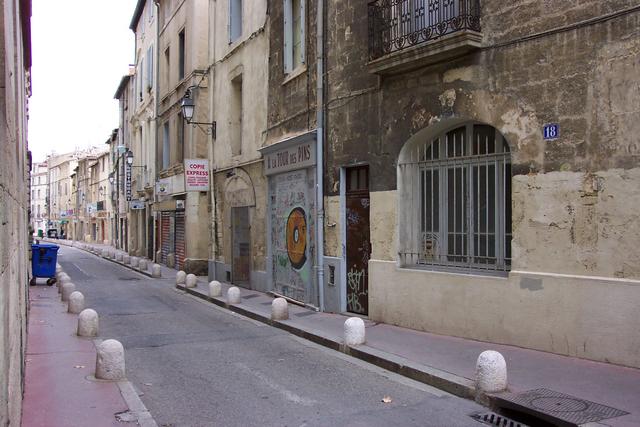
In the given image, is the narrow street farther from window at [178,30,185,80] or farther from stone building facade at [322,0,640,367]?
window at [178,30,185,80]

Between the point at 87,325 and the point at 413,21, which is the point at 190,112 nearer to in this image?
the point at 87,325

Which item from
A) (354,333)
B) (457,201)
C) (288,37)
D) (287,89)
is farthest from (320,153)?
(354,333)

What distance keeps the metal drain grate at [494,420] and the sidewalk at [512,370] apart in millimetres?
155

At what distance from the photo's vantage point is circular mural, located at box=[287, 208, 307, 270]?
13.1 metres

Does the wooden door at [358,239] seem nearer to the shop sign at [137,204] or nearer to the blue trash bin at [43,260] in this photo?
the blue trash bin at [43,260]

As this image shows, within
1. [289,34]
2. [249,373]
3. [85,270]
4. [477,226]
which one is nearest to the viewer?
[249,373]

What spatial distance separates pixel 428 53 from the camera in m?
8.95

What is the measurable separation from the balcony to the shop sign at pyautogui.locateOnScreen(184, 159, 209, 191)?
10501 mm

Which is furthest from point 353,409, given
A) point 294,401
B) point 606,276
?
point 606,276

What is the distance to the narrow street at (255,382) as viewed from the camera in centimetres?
586

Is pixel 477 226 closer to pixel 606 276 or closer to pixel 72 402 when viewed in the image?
pixel 606 276

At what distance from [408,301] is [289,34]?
7.50m

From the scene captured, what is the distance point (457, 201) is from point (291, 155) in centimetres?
519

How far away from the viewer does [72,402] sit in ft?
20.0
